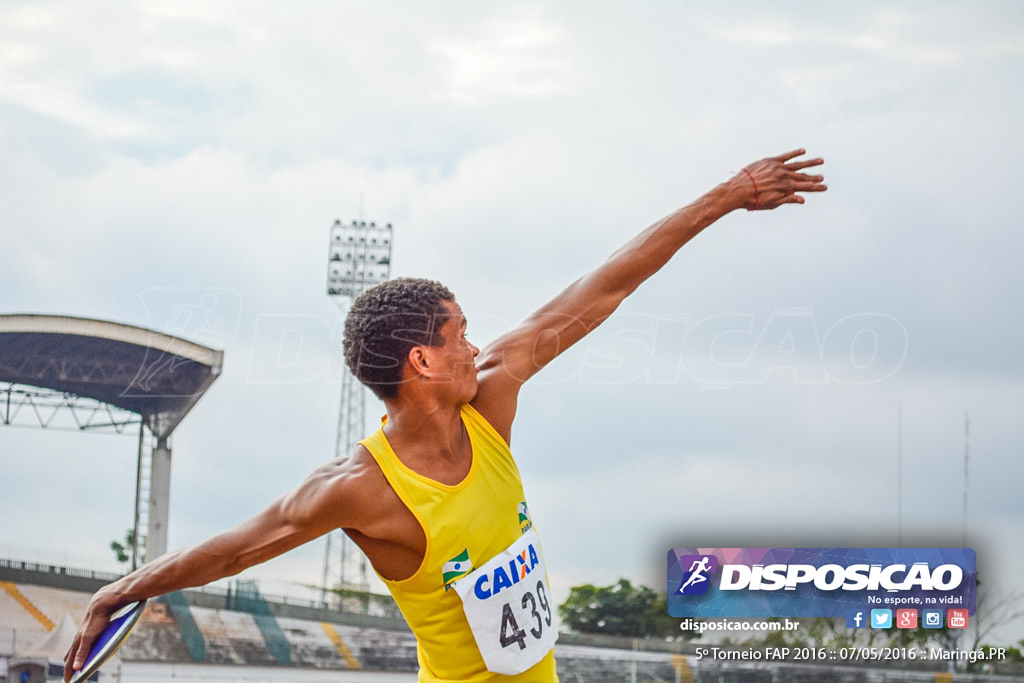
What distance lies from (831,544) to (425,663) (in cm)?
1308

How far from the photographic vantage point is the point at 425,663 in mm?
3041

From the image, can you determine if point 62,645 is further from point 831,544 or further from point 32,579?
point 831,544

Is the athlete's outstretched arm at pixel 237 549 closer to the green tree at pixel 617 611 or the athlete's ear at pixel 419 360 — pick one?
the athlete's ear at pixel 419 360

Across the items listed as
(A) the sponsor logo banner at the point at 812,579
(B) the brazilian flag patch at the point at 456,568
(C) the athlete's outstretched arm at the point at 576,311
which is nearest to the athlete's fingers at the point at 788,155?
(C) the athlete's outstretched arm at the point at 576,311

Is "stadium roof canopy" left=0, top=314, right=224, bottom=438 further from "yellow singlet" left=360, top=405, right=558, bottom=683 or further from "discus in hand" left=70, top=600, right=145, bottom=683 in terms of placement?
"yellow singlet" left=360, top=405, right=558, bottom=683

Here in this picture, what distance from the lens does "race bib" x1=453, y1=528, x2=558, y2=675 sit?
2.81m

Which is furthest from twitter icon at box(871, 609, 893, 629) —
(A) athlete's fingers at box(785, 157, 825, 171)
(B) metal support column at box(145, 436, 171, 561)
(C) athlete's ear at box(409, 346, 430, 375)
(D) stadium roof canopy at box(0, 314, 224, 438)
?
(C) athlete's ear at box(409, 346, 430, 375)

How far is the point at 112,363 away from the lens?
15.6 m

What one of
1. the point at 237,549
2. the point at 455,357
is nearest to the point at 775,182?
the point at 455,357

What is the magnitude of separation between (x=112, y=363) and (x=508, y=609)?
1406 centimetres

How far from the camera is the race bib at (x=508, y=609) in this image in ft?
9.22

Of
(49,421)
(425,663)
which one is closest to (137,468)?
(49,421)

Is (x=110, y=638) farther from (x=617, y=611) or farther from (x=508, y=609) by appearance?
(x=617, y=611)

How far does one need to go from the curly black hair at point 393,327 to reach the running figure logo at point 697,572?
43.3ft
